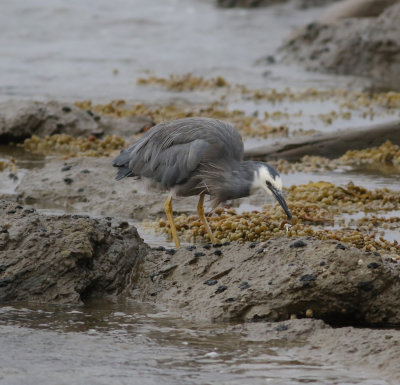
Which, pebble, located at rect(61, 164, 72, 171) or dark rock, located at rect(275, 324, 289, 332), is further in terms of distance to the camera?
pebble, located at rect(61, 164, 72, 171)

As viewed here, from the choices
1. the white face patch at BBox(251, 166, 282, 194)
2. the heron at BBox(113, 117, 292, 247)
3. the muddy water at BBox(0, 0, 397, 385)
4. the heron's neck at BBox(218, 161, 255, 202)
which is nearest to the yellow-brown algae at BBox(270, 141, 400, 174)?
the muddy water at BBox(0, 0, 397, 385)

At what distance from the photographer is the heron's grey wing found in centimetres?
736

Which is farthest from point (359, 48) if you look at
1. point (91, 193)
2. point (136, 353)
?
point (136, 353)

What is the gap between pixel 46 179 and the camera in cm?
969

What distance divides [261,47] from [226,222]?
46.7 feet


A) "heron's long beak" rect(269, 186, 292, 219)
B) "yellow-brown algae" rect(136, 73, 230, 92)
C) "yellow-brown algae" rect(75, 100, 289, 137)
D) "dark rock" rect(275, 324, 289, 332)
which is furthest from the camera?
"yellow-brown algae" rect(136, 73, 230, 92)

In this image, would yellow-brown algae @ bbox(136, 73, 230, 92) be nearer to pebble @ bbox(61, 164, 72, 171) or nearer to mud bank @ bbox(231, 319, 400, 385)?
pebble @ bbox(61, 164, 72, 171)

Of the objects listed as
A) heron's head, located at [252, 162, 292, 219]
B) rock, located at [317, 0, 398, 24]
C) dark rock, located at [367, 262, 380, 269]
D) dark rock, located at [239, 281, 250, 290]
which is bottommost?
dark rock, located at [239, 281, 250, 290]

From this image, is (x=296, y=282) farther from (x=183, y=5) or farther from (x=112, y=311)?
(x=183, y=5)

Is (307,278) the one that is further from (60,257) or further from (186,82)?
(186,82)

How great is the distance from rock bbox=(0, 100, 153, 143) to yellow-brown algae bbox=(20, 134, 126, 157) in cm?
20

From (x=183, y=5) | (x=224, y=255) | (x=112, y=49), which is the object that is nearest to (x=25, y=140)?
(x=224, y=255)

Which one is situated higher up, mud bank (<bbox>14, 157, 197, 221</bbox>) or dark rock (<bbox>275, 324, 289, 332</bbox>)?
dark rock (<bbox>275, 324, 289, 332</bbox>)

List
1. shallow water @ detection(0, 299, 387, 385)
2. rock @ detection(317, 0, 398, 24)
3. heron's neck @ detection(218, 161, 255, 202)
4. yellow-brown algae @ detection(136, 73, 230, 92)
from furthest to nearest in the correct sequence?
rock @ detection(317, 0, 398, 24) → yellow-brown algae @ detection(136, 73, 230, 92) → heron's neck @ detection(218, 161, 255, 202) → shallow water @ detection(0, 299, 387, 385)
